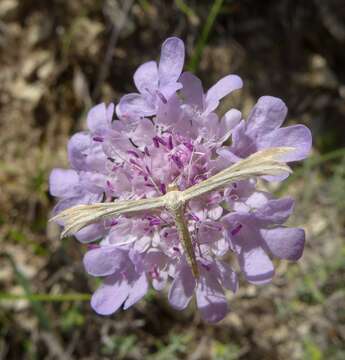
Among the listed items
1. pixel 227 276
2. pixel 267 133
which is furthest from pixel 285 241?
pixel 267 133

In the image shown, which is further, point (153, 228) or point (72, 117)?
point (72, 117)

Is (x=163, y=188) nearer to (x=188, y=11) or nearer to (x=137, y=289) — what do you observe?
(x=137, y=289)

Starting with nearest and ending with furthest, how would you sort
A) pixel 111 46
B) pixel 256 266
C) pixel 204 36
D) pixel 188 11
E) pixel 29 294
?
pixel 256 266
pixel 29 294
pixel 204 36
pixel 188 11
pixel 111 46

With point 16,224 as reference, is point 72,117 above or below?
above

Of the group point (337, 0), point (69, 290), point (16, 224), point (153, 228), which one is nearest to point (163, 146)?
point (153, 228)

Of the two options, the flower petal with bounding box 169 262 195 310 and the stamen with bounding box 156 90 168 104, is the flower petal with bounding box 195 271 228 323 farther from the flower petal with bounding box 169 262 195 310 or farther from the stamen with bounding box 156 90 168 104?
the stamen with bounding box 156 90 168 104

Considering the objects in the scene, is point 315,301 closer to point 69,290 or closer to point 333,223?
point 333,223
